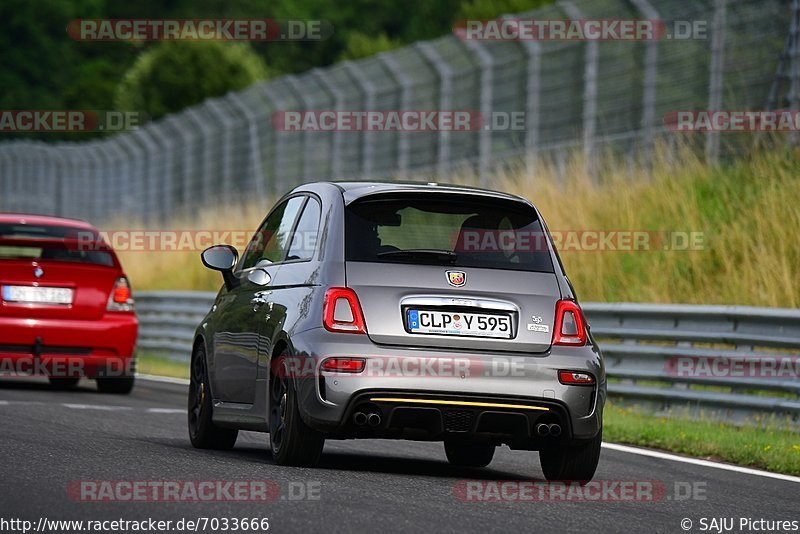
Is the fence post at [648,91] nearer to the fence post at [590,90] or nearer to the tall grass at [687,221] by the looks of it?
the tall grass at [687,221]

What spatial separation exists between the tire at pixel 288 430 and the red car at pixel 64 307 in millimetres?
6686

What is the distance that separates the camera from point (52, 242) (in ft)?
52.9

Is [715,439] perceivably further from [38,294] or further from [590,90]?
[590,90]

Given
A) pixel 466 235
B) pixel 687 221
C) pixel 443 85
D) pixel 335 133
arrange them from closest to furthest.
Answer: pixel 466 235, pixel 687 221, pixel 443 85, pixel 335 133

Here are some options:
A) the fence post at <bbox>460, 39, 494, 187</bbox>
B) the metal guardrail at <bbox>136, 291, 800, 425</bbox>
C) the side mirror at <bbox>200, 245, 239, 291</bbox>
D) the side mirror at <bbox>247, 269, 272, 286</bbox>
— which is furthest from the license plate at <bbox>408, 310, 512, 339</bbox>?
the fence post at <bbox>460, 39, 494, 187</bbox>

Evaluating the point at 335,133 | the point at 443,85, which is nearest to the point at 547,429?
the point at 443,85

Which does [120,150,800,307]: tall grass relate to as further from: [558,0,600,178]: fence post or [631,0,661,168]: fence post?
[558,0,600,178]: fence post

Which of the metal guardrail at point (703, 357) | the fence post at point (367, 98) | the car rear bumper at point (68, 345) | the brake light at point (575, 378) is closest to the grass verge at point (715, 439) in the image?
the metal guardrail at point (703, 357)

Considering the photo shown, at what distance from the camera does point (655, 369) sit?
14.8 metres

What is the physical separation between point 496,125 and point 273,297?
15058 millimetres

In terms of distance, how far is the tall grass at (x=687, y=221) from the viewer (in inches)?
667

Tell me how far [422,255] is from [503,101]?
15.3 m

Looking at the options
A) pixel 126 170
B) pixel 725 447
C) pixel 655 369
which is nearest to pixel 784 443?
pixel 725 447

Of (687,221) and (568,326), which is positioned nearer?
(568,326)
